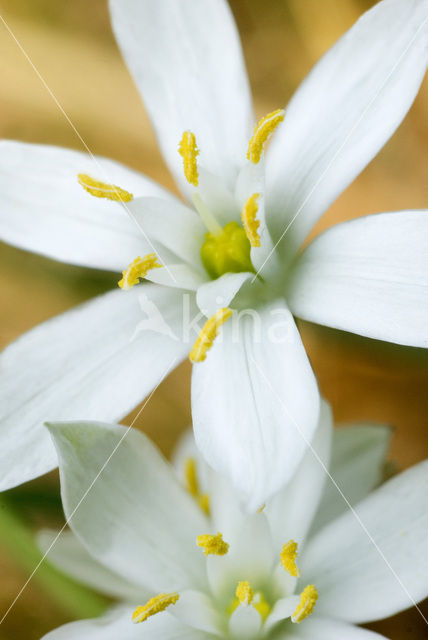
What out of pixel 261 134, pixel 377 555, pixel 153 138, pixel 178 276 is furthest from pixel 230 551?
pixel 153 138

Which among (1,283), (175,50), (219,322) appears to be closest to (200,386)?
(219,322)

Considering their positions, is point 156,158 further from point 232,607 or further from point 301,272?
point 232,607

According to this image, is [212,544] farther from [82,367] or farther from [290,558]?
[82,367]

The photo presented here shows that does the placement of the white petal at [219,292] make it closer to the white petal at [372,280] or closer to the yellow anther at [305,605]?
the white petal at [372,280]

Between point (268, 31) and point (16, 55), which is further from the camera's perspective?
point (268, 31)

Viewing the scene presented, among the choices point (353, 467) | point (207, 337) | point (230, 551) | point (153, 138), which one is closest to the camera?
point (207, 337)

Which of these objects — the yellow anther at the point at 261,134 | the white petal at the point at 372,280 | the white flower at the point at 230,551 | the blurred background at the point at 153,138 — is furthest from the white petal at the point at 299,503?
the blurred background at the point at 153,138

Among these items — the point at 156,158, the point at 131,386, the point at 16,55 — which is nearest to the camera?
the point at 131,386
